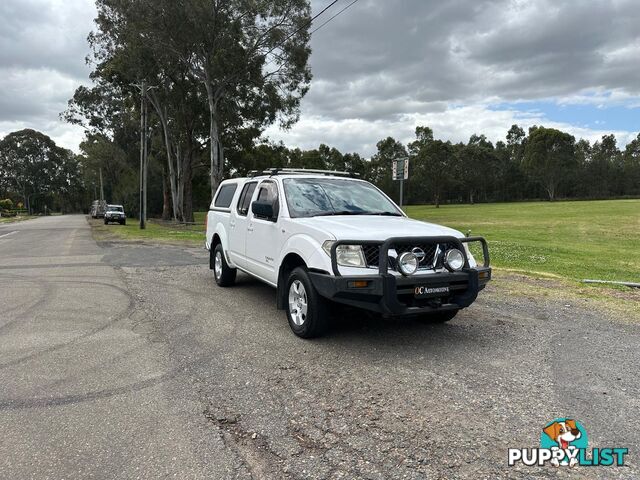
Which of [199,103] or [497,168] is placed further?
[497,168]

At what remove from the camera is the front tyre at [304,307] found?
5203mm

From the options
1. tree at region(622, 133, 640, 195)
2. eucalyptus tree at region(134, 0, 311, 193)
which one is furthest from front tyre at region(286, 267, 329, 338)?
tree at region(622, 133, 640, 195)

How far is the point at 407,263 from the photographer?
481cm

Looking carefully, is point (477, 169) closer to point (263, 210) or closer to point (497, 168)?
point (497, 168)

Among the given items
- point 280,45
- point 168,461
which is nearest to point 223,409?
point 168,461

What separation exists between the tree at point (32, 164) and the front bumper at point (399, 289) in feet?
375

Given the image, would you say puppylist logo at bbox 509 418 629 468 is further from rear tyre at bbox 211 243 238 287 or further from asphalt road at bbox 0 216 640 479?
rear tyre at bbox 211 243 238 287

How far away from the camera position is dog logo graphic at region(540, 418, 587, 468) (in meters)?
3.10

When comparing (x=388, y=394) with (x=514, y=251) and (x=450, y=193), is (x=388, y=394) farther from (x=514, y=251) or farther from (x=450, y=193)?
(x=450, y=193)

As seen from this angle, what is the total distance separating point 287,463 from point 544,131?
330ft

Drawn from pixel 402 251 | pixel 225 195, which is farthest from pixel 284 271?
pixel 225 195

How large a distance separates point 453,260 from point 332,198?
2084mm

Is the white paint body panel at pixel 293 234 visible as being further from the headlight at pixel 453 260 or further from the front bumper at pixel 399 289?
the headlight at pixel 453 260

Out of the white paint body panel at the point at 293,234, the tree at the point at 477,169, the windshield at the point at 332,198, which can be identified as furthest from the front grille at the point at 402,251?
the tree at the point at 477,169
